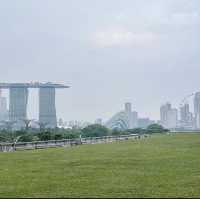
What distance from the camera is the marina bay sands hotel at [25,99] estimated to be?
19188 cm

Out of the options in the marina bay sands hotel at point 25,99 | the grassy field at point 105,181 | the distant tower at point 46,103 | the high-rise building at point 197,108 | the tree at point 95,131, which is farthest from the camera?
the distant tower at point 46,103

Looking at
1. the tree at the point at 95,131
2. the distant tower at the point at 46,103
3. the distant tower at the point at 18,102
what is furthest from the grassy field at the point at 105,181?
the distant tower at the point at 46,103

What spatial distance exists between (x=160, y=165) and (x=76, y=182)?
5.85 metres

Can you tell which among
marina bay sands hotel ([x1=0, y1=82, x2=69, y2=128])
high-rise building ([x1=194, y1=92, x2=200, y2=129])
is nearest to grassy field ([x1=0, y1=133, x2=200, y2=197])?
marina bay sands hotel ([x1=0, y1=82, x2=69, y2=128])

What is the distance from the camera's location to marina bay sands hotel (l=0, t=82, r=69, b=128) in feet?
630

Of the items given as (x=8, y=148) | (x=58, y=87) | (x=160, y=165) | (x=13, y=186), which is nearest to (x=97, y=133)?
(x=8, y=148)

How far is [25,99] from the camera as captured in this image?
193 meters

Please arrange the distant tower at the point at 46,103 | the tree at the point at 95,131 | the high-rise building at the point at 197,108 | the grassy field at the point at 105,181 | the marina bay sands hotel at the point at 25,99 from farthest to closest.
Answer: the distant tower at the point at 46,103 → the marina bay sands hotel at the point at 25,99 → the high-rise building at the point at 197,108 → the tree at the point at 95,131 → the grassy field at the point at 105,181

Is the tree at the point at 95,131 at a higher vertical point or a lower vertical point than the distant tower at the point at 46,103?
lower

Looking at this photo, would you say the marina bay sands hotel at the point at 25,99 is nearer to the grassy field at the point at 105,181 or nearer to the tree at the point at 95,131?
the tree at the point at 95,131

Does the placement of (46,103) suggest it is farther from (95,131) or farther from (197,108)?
(95,131)

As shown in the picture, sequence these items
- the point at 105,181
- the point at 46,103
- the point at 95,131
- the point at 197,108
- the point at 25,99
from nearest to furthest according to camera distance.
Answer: the point at 105,181
the point at 95,131
the point at 197,108
the point at 25,99
the point at 46,103

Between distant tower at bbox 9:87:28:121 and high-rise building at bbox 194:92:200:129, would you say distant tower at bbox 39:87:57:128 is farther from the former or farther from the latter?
high-rise building at bbox 194:92:200:129

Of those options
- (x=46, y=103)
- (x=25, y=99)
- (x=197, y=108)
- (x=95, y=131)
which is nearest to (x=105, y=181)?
(x=95, y=131)
